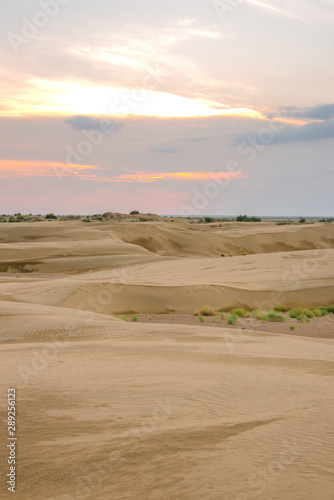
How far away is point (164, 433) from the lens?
20.8 feet

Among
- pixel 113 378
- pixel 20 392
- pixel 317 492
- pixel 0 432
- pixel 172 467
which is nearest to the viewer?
pixel 317 492

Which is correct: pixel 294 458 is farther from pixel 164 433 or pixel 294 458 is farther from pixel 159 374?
pixel 159 374

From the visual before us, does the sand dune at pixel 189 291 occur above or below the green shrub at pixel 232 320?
above

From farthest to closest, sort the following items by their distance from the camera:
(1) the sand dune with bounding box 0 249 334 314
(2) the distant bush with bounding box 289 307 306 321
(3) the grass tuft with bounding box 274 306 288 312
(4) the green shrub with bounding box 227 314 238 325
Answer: (3) the grass tuft with bounding box 274 306 288 312
(1) the sand dune with bounding box 0 249 334 314
(2) the distant bush with bounding box 289 307 306 321
(4) the green shrub with bounding box 227 314 238 325

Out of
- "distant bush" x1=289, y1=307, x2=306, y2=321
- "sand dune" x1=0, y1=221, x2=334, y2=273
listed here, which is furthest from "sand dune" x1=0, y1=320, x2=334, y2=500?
"sand dune" x1=0, y1=221, x2=334, y2=273

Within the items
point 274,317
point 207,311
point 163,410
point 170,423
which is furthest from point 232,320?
point 170,423

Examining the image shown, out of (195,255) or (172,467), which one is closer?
(172,467)

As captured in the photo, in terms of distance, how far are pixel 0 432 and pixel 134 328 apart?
8425mm

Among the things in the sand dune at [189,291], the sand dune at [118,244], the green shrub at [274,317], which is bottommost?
the green shrub at [274,317]

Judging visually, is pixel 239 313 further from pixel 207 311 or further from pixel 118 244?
pixel 118 244

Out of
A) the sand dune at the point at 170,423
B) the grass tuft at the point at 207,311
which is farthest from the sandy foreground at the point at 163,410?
the grass tuft at the point at 207,311

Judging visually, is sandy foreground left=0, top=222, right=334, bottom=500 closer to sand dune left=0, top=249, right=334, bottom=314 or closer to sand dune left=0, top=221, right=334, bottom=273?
sand dune left=0, top=249, right=334, bottom=314

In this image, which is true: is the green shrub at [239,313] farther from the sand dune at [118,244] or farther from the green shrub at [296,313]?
the sand dune at [118,244]

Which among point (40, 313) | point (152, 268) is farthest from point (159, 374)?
point (152, 268)
